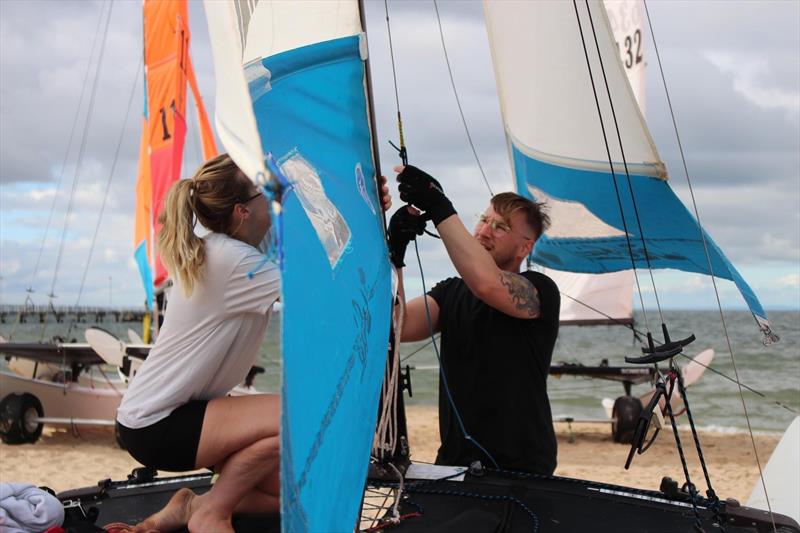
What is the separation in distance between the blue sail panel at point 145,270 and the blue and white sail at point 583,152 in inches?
303

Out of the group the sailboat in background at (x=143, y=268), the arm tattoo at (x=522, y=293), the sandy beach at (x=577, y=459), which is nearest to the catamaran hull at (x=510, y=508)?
the arm tattoo at (x=522, y=293)

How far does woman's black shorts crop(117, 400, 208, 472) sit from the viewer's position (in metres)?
2.05

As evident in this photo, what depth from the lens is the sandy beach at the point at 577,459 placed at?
769 cm

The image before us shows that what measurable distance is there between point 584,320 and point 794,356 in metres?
15.3

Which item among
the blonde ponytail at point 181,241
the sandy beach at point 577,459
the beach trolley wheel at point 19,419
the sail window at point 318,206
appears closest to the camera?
the sail window at point 318,206

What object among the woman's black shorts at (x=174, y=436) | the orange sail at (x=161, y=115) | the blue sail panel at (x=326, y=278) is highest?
the orange sail at (x=161, y=115)

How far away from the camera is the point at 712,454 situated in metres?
9.65

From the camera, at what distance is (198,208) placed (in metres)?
2.10

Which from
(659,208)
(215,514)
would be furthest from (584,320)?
(215,514)

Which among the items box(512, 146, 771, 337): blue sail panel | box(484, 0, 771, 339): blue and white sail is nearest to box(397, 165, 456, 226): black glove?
box(512, 146, 771, 337): blue sail panel

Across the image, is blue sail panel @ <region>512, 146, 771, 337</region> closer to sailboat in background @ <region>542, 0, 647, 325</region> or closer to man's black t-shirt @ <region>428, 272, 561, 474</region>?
man's black t-shirt @ <region>428, 272, 561, 474</region>

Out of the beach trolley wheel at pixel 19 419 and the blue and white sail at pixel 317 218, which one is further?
the beach trolley wheel at pixel 19 419

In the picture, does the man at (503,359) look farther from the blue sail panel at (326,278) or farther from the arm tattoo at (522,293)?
the blue sail panel at (326,278)

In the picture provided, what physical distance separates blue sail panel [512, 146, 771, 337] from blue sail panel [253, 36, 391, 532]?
1321 mm
